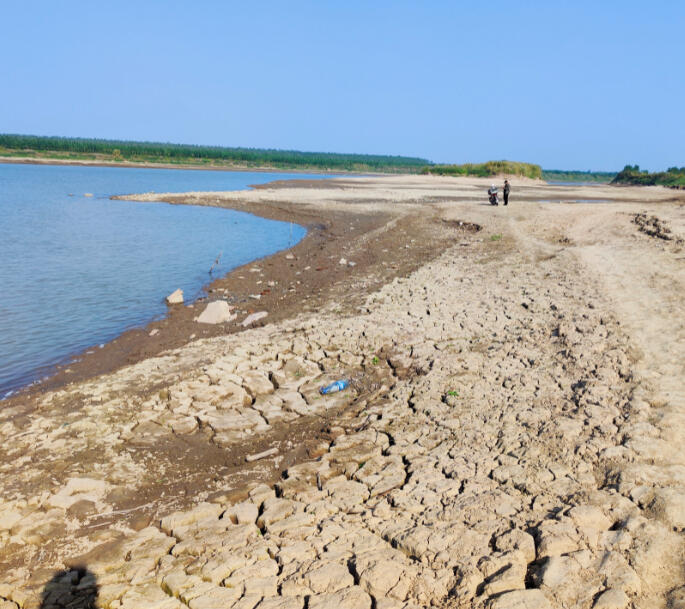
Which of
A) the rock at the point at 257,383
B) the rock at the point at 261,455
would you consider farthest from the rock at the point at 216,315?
the rock at the point at 261,455

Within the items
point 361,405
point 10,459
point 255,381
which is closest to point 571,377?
point 361,405

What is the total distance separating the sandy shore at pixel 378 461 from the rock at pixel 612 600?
0.02 m

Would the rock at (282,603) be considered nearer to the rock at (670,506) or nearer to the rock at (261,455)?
the rock at (261,455)

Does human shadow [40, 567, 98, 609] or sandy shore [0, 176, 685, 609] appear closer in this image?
sandy shore [0, 176, 685, 609]

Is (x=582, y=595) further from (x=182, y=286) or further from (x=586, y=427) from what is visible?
(x=182, y=286)

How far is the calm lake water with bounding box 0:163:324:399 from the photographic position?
10.7 metres

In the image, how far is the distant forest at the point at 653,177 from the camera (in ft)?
204

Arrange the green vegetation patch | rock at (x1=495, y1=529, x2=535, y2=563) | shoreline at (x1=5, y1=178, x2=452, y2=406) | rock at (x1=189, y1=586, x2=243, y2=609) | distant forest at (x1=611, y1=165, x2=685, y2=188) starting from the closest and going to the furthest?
rock at (x1=189, y1=586, x2=243, y2=609) → rock at (x1=495, y1=529, x2=535, y2=563) → shoreline at (x1=5, y1=178, x2=452, y2=406) → distant forest at (x1=611, y1=165, x2=685, y2=188) → the green vegetation patch

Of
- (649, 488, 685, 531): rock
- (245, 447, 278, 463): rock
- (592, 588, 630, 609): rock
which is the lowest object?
(245, 447, 278, 463): rock

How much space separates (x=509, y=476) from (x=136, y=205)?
1357 inches

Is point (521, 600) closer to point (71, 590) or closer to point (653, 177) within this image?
point (71, 590)

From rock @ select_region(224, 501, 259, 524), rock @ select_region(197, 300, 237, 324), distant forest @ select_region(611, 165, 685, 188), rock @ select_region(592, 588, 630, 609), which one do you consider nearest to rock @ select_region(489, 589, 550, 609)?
rock @ select_region(592, 588, 630, 609)

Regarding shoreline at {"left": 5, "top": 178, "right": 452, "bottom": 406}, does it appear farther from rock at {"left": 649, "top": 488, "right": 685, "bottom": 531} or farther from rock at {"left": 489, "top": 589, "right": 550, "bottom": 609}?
rock at {"left": 649, "top": 488, "right": 685, "bottom": 531}

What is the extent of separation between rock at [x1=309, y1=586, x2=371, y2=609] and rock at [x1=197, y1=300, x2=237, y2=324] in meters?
8.09
